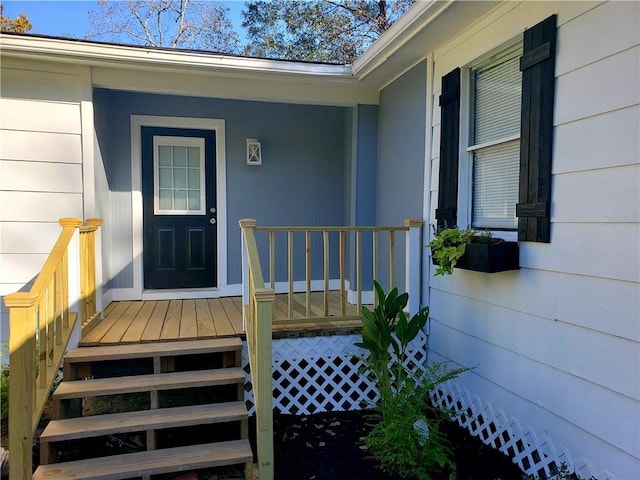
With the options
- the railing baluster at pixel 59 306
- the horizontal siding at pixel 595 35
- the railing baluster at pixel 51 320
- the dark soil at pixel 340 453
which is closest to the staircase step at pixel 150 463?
the dark soil at pixel 340 453

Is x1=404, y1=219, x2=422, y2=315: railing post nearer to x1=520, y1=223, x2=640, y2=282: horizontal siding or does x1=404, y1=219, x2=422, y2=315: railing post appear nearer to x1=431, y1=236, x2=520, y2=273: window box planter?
x1=431, y1=236, x2=520, y2=273: window box planter

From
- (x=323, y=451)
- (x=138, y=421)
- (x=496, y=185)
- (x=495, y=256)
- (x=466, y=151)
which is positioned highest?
(x=466, y=151)

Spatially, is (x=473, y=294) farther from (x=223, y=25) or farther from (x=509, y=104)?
(x=223, y=25)

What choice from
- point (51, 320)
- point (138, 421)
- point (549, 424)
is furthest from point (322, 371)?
point (51, 320)

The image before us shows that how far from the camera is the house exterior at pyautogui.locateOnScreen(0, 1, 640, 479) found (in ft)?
6.48

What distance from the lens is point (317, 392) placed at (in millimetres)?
3279

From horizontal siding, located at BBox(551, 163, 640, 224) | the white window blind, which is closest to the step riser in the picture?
the white window blind

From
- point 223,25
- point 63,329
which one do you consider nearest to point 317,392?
point 63,329

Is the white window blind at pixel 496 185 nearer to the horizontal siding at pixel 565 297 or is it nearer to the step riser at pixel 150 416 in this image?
the horizontal siding at pixel 565 297

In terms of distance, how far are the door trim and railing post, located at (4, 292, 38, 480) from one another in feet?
7.74

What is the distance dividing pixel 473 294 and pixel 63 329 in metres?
2.82

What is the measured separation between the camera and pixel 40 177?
346 centimetres

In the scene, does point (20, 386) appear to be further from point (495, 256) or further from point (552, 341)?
point (552, 341)

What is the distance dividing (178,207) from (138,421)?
2.62m
